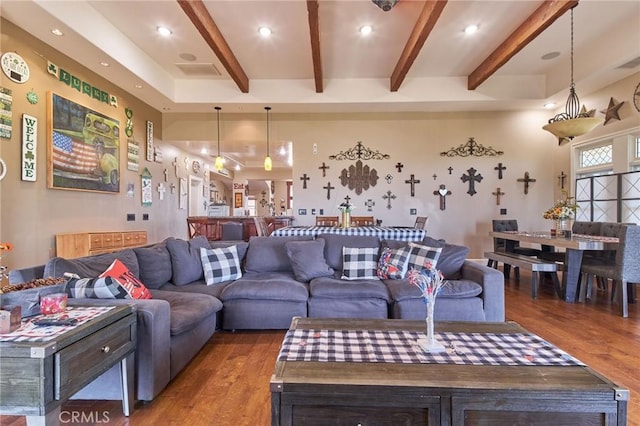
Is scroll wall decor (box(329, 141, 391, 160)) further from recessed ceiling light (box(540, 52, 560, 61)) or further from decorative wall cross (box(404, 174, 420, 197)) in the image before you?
recessed ceiling light (box(540, 52, 560, 61))

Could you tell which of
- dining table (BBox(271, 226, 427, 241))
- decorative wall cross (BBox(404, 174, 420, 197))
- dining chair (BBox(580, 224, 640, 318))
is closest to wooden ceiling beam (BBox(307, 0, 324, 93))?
dining table (BBox(271, 226, 427, 241))

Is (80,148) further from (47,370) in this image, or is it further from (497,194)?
(497,194)

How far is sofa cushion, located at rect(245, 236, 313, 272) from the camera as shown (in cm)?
352

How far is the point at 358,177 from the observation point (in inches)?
260

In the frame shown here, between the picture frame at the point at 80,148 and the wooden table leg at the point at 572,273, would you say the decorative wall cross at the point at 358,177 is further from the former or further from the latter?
the picture frame at the point at 80,148

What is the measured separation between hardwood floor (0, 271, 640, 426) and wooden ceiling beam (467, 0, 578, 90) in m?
3.31

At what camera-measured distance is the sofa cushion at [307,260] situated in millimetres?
3250

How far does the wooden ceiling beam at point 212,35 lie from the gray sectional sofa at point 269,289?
2437mm

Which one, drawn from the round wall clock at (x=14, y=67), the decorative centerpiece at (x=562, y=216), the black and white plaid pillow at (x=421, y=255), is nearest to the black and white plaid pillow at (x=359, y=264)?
the black and white plaid pillow at (x=421, y=255)

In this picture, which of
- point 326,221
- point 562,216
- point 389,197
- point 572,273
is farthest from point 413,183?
point 572,273

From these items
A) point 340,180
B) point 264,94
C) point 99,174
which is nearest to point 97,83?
point 99,174

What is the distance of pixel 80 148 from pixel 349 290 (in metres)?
4.11

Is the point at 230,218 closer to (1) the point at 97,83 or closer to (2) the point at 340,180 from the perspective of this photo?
(2) the point at 340,180

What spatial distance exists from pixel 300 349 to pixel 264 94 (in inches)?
197
